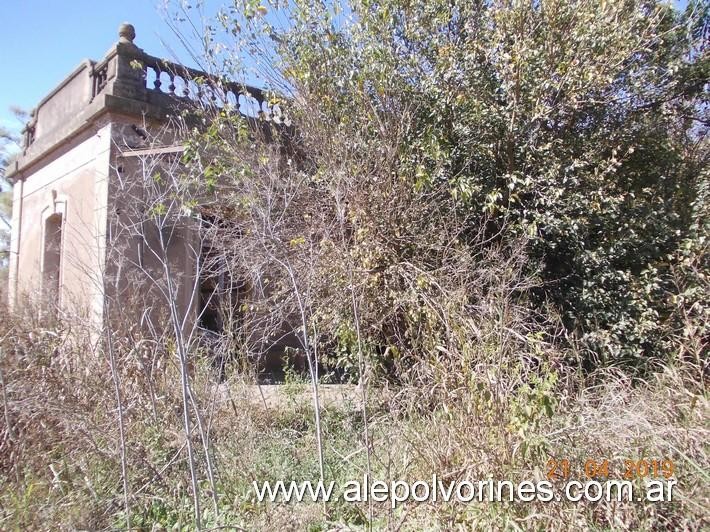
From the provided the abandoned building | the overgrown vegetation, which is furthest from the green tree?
the abandoned building

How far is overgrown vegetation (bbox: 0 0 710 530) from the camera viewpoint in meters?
3.37

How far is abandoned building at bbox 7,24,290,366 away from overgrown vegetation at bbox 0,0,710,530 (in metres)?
1.29

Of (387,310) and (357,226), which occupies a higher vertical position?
(357,226)

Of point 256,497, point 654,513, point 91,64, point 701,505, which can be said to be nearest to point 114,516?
point 256,497

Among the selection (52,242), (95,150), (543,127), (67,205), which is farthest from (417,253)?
(52,242)

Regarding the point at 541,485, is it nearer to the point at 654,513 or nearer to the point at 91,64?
the point at 654,513

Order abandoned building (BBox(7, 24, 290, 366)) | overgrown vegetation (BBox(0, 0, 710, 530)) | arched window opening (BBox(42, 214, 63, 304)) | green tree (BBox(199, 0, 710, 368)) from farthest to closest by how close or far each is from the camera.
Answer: arched window opening (BBox(42, 214, 63, 304))
abandoned building (BBox(7, 24, 290, 366))
green tree (BBox(199, 0, 710, 368))
overgrown vegetation (BBox(0, 0, 710, 530))

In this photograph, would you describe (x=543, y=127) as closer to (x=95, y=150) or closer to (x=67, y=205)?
(x=95, y=150)

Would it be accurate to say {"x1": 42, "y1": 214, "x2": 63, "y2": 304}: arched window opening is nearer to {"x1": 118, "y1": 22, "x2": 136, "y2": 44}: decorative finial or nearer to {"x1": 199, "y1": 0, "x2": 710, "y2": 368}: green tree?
{"x1": 118, "y1": 22, "x2": 136, "y2": 44}: decorative finial

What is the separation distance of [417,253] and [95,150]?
541 cm

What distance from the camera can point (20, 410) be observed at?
3525 mm

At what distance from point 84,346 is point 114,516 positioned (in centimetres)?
159

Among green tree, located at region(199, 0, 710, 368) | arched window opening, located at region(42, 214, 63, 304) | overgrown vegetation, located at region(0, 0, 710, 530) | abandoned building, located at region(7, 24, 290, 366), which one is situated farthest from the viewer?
arched window opening, located at region(42, 214, 63, 304)

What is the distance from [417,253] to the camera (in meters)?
4.98
